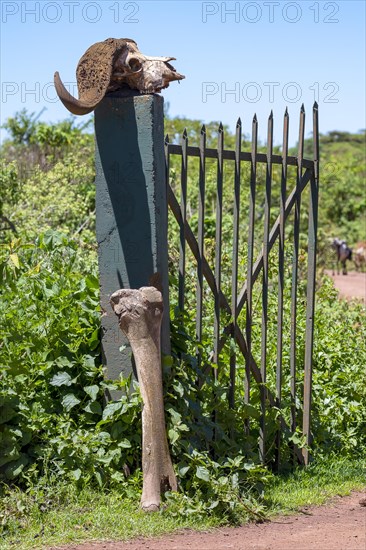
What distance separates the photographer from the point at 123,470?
18.5ft

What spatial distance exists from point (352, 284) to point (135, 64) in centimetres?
1707

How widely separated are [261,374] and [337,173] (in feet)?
89.9

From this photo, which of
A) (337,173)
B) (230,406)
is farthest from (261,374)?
(337,173)

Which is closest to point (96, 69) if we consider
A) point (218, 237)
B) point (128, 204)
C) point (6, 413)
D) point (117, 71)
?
point (117, 71)

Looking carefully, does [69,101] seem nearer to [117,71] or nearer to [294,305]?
[117,71]

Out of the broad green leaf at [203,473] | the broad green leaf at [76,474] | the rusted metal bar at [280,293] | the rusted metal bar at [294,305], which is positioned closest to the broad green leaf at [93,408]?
the broad green leaf at [76,474]

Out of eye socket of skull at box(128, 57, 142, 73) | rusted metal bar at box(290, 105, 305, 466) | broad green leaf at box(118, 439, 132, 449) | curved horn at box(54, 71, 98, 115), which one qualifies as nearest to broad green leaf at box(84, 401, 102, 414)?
broad green leaf at box(118, 439, 132, 449)

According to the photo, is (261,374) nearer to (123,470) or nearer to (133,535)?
(123,470)

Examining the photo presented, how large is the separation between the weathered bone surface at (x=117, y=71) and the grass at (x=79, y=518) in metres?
2.32

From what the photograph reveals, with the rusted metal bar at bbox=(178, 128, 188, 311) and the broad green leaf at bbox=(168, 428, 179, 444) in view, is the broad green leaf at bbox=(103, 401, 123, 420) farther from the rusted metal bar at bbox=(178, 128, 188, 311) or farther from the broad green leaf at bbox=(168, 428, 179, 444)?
the rusted metal bar at bbox=(178, 128, 188, 311)

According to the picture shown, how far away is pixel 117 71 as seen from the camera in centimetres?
563

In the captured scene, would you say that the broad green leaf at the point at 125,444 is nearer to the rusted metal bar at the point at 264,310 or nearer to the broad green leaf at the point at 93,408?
the broad green leaf at the point at 93,408

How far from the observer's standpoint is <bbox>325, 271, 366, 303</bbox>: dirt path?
19.6m

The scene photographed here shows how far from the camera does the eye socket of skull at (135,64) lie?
5613 mm
